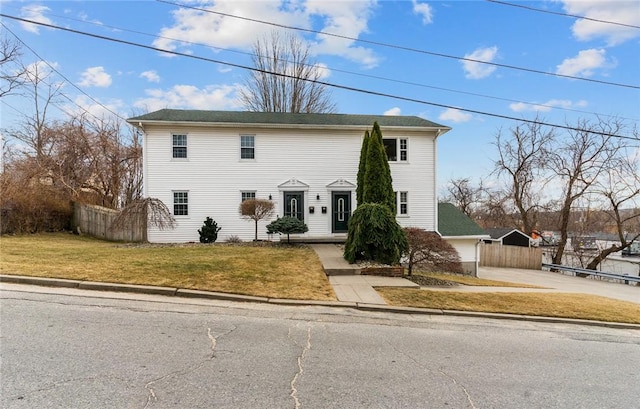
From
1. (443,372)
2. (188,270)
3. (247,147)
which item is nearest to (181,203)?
(247,147)

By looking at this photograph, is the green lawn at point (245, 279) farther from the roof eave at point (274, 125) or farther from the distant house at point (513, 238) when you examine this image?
the distant house at point (513, 238)

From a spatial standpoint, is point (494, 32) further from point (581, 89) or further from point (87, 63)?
point (87, 63)

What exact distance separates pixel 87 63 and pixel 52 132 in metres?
10.2

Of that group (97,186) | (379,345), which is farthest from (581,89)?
(97,186)

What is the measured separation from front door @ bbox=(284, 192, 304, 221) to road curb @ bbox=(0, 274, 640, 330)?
10.8m

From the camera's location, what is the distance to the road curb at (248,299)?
250 inches

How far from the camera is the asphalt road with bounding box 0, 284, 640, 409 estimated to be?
3.01 metres

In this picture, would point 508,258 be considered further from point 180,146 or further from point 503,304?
point 180,146

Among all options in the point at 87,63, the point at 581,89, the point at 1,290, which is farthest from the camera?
the point at 87,63

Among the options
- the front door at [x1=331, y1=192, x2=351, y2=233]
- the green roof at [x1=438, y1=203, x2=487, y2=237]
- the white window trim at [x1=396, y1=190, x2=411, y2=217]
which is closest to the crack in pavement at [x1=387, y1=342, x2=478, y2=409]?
the front door at [x1=331, y1=192, x2=351, y2=233]

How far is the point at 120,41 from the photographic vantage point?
27.6ft

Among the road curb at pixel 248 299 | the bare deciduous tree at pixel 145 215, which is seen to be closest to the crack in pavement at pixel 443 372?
the road curb at pixel 248 299

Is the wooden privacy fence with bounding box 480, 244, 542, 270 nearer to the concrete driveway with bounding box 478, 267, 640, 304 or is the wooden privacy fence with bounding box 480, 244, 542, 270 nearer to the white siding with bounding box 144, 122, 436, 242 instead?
the concrete driveway with bounding box 478, 267, 640, 304

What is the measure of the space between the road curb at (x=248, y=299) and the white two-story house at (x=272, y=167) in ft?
32.8
